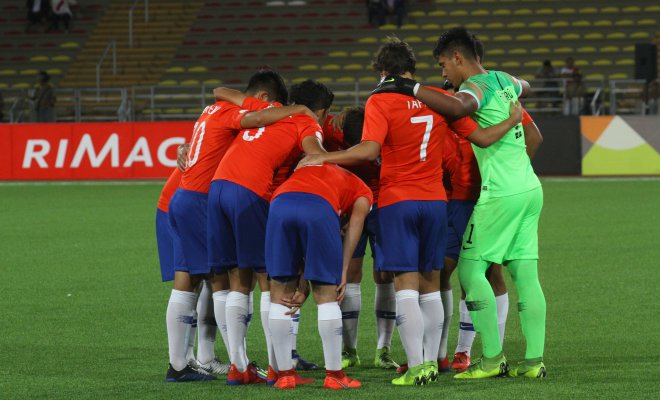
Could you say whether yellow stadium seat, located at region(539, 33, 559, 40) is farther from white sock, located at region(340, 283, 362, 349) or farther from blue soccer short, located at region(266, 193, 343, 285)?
blue soccer short, located at region(266, 193, 343, 285)

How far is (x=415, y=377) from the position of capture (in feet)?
22.9

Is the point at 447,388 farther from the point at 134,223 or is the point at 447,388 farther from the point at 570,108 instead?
the point at 570,108

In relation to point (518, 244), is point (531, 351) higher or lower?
lower

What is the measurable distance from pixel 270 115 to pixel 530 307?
204cm

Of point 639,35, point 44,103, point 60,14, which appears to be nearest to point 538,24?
point 639,35

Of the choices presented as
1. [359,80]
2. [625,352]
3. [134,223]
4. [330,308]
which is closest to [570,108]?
[359,80]

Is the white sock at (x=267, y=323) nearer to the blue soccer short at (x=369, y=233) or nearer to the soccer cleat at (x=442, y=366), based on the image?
the blue soccer short at (x=369, y=233)

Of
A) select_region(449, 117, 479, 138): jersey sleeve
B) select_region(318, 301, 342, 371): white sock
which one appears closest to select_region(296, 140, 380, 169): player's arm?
select_region(449, 117, 479, 138): jersey sleeve

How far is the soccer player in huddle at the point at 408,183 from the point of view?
6.91 meters

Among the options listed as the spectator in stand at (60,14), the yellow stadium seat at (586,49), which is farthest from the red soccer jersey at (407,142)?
the spectator in stand at (60,14)

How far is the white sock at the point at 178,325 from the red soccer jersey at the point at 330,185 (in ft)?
3.24

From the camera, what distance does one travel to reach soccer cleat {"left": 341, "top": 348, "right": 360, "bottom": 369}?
26.4 ft

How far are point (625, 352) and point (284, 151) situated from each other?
9.80ft

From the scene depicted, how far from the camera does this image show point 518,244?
726cm
